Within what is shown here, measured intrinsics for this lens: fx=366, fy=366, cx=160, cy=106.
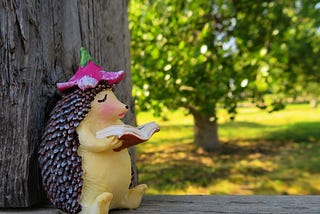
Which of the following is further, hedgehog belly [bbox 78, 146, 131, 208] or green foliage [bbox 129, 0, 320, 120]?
green foliage [bbox 129, 0, 320, 120]

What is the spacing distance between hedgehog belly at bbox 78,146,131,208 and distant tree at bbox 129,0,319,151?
2.21m

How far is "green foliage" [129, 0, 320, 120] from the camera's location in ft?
11.0

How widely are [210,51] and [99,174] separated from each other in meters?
2.59

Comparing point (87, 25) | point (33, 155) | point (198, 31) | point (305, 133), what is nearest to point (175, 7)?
point (198, 31)

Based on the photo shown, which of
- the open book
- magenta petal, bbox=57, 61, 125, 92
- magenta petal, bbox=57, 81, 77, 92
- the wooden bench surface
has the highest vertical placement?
magenta petal, bbox=57, 61, 125, 92

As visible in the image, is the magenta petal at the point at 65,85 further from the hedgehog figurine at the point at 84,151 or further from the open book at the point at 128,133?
the open book at the point at 128,133

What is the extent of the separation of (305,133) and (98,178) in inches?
314

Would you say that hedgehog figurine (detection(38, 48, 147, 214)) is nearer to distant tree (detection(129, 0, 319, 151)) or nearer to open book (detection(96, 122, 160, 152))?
open book (detection(96, 122, 160, 152))

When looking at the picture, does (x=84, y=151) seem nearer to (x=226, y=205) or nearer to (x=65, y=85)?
(x=65, y=85)

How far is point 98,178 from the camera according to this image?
36.6 inches

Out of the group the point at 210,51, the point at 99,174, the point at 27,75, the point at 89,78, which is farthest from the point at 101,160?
the point at 210,51

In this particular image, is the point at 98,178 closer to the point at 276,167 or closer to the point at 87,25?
the point at 87,25

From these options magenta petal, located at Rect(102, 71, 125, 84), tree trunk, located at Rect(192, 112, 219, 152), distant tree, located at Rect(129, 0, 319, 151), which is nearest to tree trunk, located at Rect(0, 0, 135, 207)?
magenta petal, located at Rect(102, 71, 125, 84)

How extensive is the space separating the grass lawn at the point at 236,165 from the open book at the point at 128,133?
302cm
